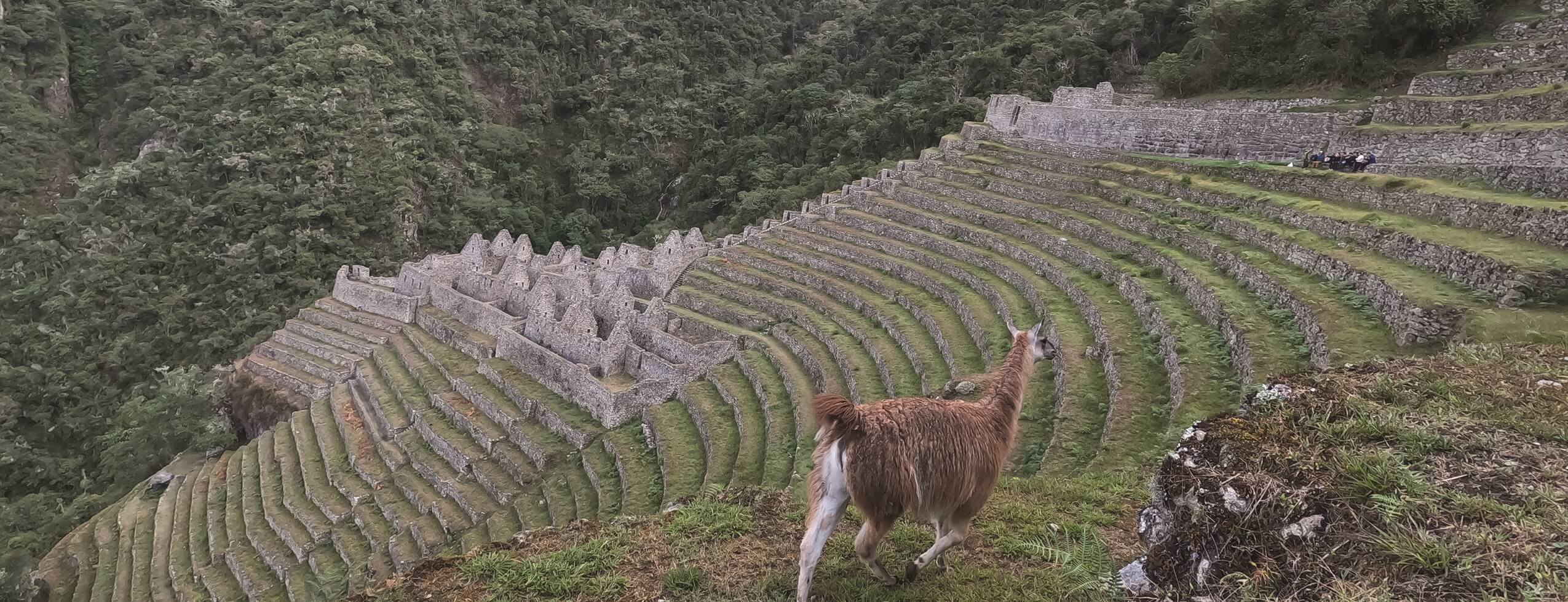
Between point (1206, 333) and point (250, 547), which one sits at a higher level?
point (1206, 333)

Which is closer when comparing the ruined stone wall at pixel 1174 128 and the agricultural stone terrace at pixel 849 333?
the agricultural stone terrace at pixel 849 333

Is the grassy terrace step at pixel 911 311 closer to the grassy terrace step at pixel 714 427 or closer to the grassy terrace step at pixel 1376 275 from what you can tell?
the grassy terrace step at pixel 714 427

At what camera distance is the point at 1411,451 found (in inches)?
116

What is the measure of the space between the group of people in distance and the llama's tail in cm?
1301

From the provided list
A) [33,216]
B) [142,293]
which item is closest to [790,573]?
[142,293]

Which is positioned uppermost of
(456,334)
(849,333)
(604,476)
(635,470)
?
(849,333)

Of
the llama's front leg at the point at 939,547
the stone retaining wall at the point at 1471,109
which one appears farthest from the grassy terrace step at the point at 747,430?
the stone retaining wall at the point at 1471,109

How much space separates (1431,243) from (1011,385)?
22.1 ft

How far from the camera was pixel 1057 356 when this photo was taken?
339 inches

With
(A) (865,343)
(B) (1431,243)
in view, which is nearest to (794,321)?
(A) (865,343)

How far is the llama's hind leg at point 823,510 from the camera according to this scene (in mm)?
3422

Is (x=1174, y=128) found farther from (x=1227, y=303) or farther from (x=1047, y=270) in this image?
(x=1227, y=303)

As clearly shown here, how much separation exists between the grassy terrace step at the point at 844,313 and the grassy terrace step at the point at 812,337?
3cm

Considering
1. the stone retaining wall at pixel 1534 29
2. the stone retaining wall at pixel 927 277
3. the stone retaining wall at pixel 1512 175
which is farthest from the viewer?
the stone retaining wall at pixel 1534 29
